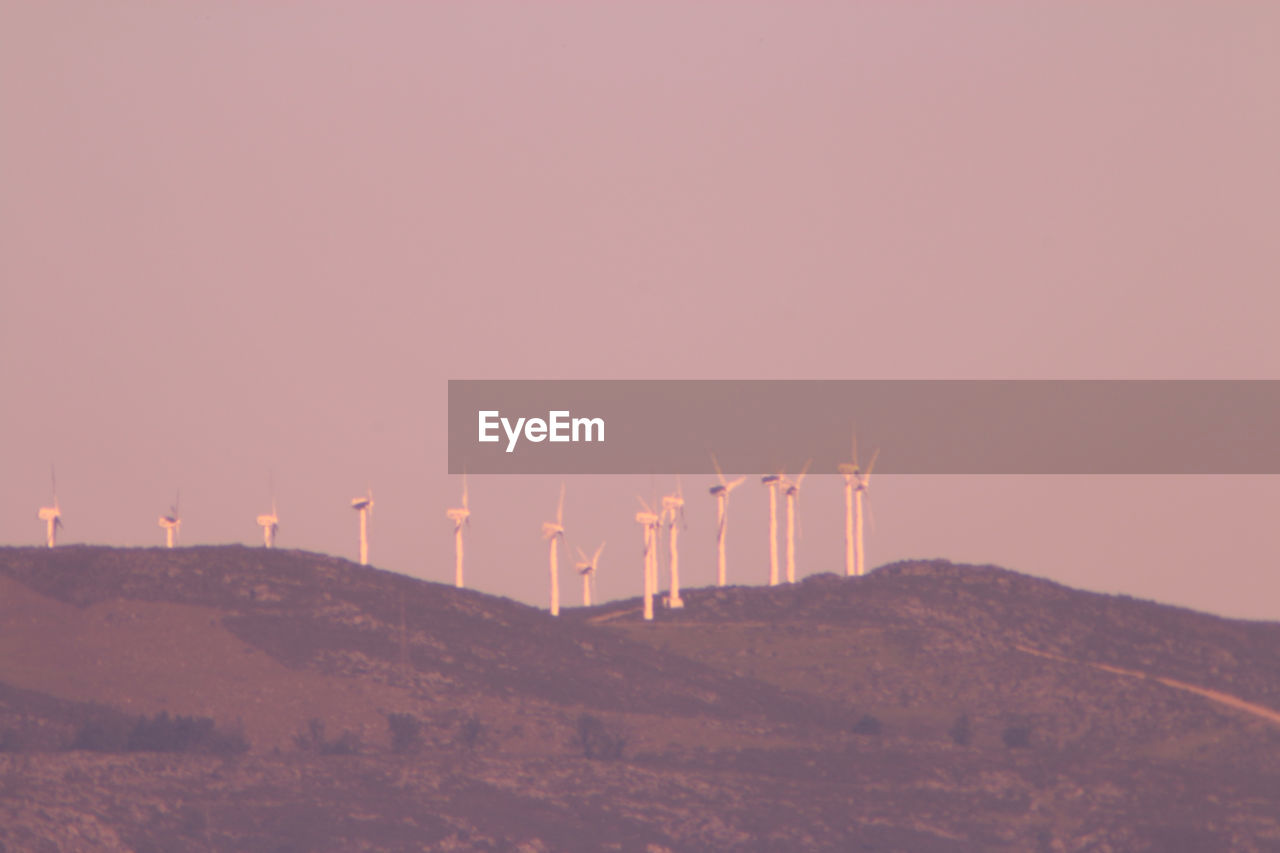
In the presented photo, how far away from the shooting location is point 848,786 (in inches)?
3888

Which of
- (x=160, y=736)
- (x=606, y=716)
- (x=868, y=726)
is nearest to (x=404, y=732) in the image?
(x=160, y=736)

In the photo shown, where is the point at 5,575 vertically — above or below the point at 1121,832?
above

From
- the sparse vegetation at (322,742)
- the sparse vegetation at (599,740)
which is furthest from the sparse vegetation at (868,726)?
the sparse vegetation at (322,742)

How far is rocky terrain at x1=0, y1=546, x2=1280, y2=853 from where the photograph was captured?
8512cm

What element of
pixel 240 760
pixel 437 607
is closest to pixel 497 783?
pixel 240 760

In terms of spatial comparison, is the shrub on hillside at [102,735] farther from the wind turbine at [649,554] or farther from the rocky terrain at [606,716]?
the wind turbine at [649,554]

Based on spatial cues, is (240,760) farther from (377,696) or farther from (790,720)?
(790,720)

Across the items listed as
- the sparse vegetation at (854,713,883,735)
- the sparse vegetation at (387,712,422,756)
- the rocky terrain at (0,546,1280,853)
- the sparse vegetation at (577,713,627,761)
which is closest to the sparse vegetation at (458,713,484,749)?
the rocky terrain at (0,546,1280,853)

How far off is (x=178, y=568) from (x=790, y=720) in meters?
35.7

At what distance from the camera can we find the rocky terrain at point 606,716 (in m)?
85.1

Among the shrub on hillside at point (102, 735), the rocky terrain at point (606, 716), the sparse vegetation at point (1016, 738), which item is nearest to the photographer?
the rocky terrain at point (606, 716)

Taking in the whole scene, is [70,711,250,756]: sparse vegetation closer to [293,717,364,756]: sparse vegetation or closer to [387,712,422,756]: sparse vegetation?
[293,717,364,756]: sparse vegetation

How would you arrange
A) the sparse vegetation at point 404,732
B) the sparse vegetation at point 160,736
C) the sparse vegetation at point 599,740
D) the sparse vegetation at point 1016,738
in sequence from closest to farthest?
the sparse vegetation at point 160,736 → the sparse vegetation at point 404,732 → the sparse vegetation at point 599,740 → the sparse vegetation at point 1016,738

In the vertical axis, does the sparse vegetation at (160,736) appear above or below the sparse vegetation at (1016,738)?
above
